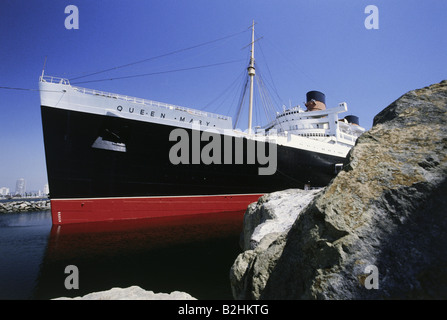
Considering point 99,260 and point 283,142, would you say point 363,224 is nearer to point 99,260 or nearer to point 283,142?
point 99,260

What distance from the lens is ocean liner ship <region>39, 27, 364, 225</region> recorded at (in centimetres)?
1371

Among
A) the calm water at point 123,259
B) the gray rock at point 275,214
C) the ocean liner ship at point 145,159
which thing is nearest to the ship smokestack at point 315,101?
the ocean liner ship at point 145,159

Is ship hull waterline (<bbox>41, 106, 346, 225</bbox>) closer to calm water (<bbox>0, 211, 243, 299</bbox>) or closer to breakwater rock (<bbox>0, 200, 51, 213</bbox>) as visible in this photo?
calm water (<bbox>0, 211, 243, 299</bbox>)

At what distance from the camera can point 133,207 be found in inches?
607

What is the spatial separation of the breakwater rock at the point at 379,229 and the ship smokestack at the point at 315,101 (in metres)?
30.3

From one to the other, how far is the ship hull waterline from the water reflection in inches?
Result: 62.7

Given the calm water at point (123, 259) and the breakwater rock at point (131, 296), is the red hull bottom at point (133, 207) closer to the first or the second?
the calm water at point (123, 259)

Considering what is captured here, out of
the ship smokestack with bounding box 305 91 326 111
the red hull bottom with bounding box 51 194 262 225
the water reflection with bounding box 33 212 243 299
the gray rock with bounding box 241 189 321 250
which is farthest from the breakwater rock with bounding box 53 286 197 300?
the ship smokestack with bounding box 305 91 326 111

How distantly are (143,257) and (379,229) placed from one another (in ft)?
28.0

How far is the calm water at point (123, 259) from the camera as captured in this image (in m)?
6.00

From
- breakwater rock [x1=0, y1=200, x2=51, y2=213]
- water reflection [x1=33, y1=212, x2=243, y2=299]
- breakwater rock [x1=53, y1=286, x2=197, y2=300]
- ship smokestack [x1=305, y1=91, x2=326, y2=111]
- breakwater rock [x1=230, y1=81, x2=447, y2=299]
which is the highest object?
ship smokestack [x1=305, y1=91, x2=326, y2=111]

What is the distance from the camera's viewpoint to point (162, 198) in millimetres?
16312

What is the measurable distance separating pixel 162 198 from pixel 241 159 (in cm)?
748
